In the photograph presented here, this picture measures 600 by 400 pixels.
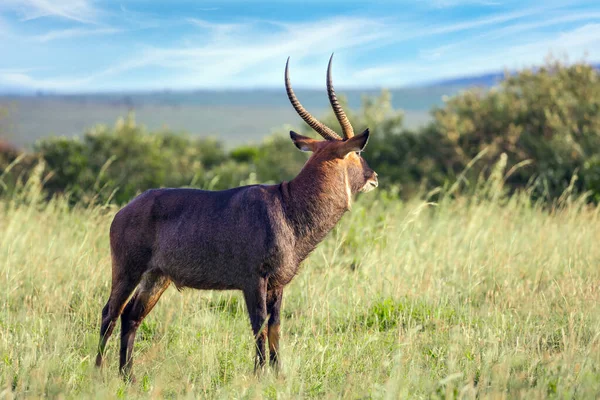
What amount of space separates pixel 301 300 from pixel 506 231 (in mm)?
3847

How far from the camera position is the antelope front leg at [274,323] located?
18.3 feet

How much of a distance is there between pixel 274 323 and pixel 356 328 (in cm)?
141

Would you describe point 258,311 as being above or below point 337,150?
below

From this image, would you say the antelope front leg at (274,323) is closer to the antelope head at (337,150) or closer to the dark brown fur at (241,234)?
the dark brown fur at (241,234)

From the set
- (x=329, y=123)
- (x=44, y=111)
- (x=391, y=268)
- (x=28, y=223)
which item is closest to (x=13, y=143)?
(x=329, y=123)

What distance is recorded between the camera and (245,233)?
5438 millimetres

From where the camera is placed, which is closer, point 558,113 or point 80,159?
point 558,113

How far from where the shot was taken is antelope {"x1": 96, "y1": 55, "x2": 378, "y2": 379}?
17.8ft

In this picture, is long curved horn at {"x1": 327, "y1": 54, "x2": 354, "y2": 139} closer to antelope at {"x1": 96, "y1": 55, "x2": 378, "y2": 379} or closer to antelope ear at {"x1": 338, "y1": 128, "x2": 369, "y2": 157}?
antelope at {"x1": 96, "y1": 55, "x2": 378, "y2": 379}

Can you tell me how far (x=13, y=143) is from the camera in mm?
20750

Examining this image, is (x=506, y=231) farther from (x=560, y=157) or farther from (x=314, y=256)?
(x=560, y=157)

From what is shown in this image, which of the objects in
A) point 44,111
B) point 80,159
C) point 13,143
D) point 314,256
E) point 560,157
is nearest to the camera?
point 314,256

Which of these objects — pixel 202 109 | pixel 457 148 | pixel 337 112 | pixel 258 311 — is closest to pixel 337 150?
pixel 337 112

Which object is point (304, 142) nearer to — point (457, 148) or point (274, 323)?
point (274, 323)
